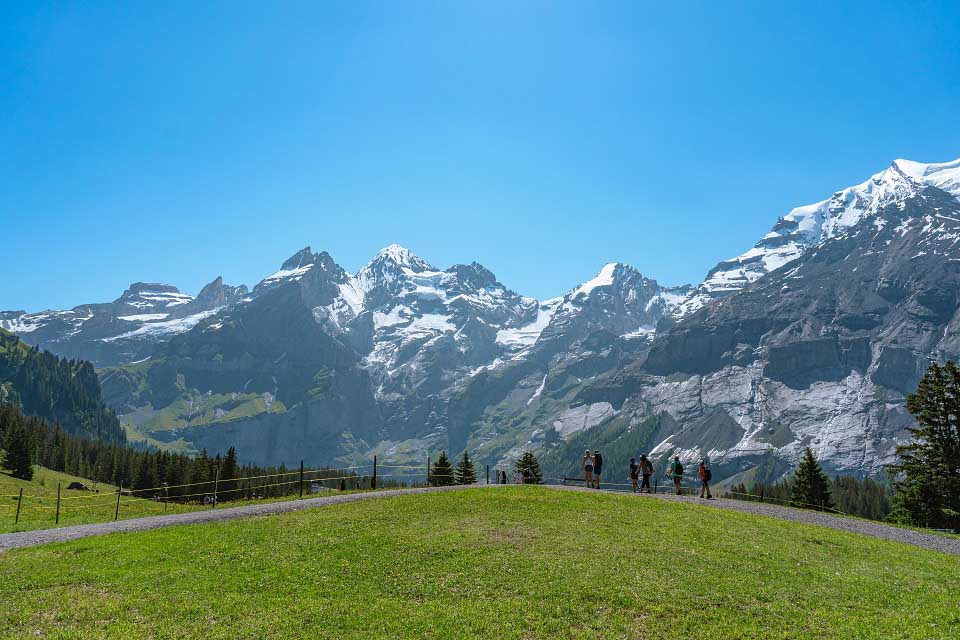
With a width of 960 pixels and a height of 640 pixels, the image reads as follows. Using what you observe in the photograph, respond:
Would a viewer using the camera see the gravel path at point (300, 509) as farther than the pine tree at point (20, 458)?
No

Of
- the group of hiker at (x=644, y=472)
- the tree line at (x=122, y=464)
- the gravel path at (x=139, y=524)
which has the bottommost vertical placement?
the tree line at (x=122, y=464)

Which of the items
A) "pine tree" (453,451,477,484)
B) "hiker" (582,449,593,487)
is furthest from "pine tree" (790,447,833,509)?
"pine tree" (453,451,477,484)

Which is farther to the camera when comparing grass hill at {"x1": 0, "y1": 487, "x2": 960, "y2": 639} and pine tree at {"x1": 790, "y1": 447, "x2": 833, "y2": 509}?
pine tree at {"x1": 790, "y1": 447, "x2": 833, "y2": 509}

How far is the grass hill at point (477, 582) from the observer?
19.2 metres

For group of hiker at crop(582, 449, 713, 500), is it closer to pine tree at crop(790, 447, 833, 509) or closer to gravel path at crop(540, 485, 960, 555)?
gravel path at crop(540, 485, 960, 555)

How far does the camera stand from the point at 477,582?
23.4 meters

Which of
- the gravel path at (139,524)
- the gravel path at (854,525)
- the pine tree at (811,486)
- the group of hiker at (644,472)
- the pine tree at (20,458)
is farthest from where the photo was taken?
the pine tree at (20,458)

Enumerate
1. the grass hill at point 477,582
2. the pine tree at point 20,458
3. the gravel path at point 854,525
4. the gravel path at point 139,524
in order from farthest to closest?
1. the pine tree at point 20,458
2. the gravel path at point 854,525
3. the gravel path at point 139,524
4. the grass hill at point 477,582

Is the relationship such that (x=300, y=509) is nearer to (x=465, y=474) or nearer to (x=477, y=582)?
(x=477, y=582)

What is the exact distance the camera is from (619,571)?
24672 mm

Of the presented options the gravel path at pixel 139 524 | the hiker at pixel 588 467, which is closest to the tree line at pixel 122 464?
the hiker at pixel 588 467

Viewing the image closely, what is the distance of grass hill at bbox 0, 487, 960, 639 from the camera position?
1925cm

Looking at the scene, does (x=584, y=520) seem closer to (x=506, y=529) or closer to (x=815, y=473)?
(x=506, y=529)

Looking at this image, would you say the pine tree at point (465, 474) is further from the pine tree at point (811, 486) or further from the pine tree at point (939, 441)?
the pine tree at point (939, 441)
